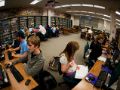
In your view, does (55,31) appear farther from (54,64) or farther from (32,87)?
(32,87)

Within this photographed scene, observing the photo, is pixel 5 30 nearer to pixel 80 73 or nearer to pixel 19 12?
pixel 80 73

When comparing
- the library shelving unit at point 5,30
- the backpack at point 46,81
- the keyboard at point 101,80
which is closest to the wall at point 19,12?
the library shelving unit at point 5,30

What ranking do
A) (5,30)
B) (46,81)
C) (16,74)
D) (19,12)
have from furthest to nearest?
(19,12), (5,30), (16,74), (46,81)

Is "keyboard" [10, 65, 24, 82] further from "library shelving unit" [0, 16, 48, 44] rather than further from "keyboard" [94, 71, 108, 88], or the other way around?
"library shelving unit" [0, 16, 48, 44]

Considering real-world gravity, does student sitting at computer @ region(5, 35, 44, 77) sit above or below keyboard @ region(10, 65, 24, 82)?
above

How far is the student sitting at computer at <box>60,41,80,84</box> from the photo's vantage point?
2.77 m

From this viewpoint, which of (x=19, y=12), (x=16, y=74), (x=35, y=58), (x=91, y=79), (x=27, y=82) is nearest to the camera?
(x=27, y=82)

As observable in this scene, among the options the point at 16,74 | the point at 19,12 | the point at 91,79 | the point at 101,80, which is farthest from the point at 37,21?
the point at 101,80

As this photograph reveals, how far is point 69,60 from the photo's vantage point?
2.82m

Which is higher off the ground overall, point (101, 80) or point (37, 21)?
point (37, 21)

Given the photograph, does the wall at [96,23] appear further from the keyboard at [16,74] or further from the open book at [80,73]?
the keyboard at [16,74]

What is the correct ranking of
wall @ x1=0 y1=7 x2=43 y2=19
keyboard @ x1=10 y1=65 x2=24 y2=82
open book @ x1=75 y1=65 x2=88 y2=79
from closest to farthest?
keyboard @ x1=10 y1=65 x2=24 y2=82, open book @ x1=75 y1=65 x2=88 y2=79, wall @ x1=0 y1=7 x2=43 y2=19

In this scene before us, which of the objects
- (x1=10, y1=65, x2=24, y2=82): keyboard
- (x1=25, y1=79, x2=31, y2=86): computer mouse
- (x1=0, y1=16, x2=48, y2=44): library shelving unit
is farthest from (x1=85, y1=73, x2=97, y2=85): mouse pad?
(x1=0, y1=16, x2=48, y2=44): library shelving unit

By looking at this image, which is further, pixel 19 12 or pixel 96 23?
pixel 96 23
